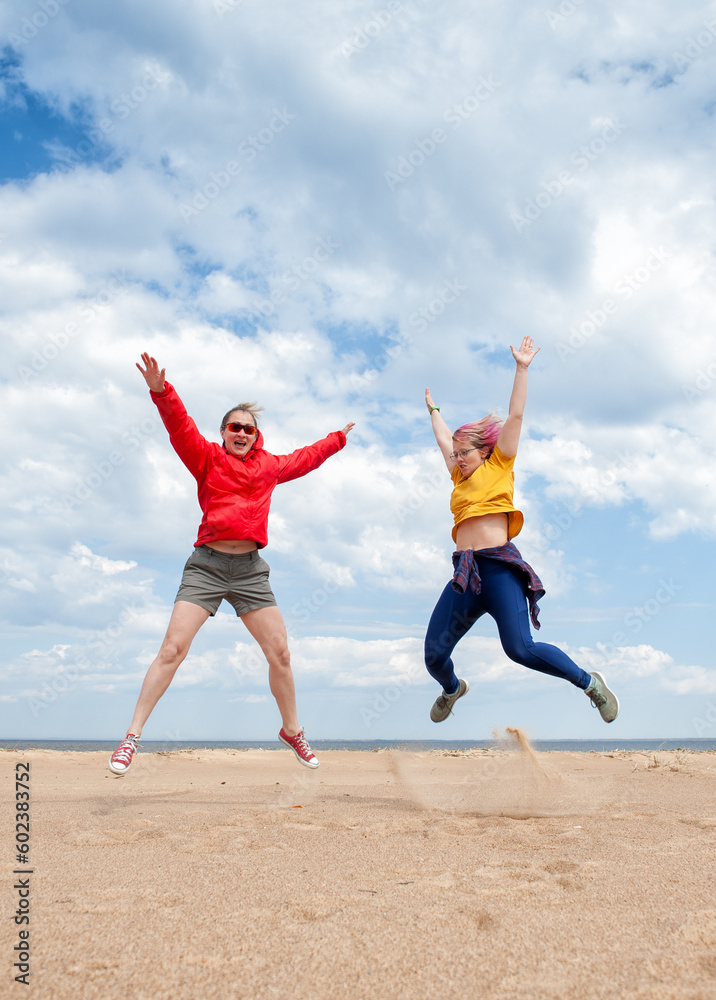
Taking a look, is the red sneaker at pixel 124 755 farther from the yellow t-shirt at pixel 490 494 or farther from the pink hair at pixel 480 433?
the pink hair at pixel 480 433

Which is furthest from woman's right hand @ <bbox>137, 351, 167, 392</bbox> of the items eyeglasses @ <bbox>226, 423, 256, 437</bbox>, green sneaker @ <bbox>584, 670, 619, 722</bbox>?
green sneaker @ <bbox>584, 670, 619, 722</bbox>

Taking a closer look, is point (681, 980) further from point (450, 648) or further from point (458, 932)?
point (450, 648)

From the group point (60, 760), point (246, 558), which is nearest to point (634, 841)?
point (246, 558)

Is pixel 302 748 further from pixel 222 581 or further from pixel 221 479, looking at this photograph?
pixel 221 479

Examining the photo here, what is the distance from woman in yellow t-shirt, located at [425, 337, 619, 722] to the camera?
4668mm

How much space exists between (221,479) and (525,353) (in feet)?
7.49

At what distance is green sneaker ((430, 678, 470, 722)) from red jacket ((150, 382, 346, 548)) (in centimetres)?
178

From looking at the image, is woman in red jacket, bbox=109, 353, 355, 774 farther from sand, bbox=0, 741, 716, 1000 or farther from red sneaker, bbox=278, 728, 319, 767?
sand, bbox=0, 741, 716, 1000

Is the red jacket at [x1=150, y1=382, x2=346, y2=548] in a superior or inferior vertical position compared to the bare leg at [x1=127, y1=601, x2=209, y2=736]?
superior

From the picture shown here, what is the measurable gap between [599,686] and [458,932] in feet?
10.6

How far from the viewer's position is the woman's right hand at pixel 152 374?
4.65 meters

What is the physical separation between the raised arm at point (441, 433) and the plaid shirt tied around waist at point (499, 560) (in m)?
0.80

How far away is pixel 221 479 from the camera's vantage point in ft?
16.5

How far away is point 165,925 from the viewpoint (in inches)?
79.3
